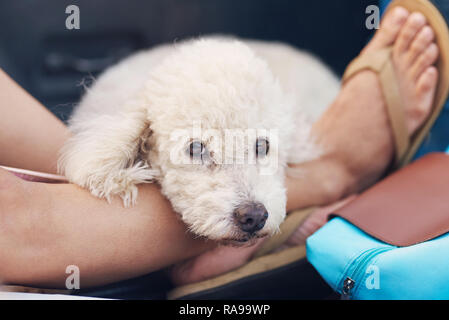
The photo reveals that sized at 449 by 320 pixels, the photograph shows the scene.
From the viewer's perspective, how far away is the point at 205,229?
849mm

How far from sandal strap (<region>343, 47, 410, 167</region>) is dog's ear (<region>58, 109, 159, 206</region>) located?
70cm

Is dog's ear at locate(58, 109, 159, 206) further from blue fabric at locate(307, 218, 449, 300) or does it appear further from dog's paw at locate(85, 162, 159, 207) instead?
blue fabric at locate(307, 218, 449, 300)

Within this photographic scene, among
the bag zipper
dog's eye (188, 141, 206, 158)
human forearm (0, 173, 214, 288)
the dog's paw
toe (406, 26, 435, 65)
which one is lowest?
the bag zipper

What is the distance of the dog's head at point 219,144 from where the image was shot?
85 centimetres

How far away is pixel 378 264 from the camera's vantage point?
0.81 metres

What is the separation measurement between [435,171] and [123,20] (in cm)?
134

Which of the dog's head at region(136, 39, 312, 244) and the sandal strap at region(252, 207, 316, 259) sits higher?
the dog's head at region(136, 39, 312, 244)

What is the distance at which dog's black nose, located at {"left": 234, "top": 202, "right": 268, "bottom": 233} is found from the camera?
2.72ft

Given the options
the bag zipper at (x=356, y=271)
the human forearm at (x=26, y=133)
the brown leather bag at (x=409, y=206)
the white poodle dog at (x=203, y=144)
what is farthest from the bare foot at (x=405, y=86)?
the human forearm at (x=26, y=133)

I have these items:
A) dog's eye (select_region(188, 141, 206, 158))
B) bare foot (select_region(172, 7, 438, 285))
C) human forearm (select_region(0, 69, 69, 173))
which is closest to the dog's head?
dog's eye (select_region(188, 141, 206, 158))

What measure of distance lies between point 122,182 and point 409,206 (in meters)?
0.61

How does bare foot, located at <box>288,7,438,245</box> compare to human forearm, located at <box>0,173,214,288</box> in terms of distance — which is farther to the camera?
bare foot, located at <box>288,7,438,245</box>

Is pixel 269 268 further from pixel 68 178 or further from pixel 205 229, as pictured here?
pixel 68 178
